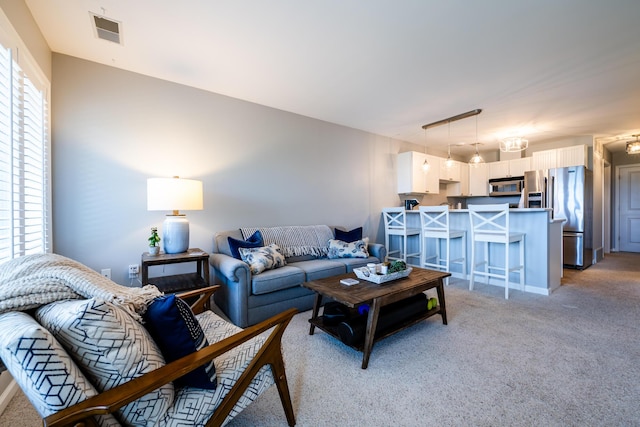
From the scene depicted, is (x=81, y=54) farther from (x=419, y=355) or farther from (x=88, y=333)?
(x=419, y=355)

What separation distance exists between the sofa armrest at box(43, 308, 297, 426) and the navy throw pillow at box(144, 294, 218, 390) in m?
0.06

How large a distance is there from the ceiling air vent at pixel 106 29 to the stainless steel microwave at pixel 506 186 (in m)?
6.62

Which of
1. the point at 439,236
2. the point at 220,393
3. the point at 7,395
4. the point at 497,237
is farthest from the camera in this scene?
the point at 439,236

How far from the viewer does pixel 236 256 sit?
2.79 m

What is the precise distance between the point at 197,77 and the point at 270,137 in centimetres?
108

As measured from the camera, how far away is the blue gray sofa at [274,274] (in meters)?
2.41

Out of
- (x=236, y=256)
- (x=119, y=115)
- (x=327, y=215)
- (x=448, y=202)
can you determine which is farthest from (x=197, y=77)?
Answer: (x=448, y=202)

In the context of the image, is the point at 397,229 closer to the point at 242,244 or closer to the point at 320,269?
the point at 320,269

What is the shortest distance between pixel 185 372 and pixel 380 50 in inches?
104

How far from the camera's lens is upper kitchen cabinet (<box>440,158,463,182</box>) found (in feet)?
18.5

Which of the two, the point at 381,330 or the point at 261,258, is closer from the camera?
the point at 381,330

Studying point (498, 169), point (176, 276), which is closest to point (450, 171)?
point (498, 169)

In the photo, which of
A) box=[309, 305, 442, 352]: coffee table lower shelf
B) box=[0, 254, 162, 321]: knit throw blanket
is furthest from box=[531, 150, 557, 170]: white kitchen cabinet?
box=[0, 254, 162, 321]: knit throw blanket

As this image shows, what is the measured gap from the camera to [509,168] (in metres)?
5.83
